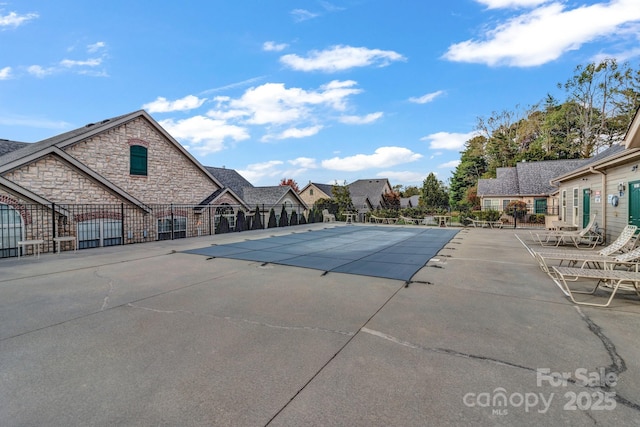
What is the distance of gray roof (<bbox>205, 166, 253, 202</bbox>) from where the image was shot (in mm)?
24217

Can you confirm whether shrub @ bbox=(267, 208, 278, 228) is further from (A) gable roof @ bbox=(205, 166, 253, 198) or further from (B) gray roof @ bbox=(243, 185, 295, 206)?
(A) gable roof @ bbox=(205, 166, 253, 198)

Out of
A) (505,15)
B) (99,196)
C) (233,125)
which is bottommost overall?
(99,196)

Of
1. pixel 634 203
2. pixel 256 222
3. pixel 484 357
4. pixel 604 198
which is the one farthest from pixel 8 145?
pixel 604 198

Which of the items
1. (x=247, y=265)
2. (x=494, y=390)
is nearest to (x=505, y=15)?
(x=247, y=265)

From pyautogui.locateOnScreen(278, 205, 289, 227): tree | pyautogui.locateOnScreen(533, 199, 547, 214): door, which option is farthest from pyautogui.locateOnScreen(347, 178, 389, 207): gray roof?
pyautogui.locateOnScreen(278, 205, 289, 227): tree

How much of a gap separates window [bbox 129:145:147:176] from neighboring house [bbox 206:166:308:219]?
751 centimetres

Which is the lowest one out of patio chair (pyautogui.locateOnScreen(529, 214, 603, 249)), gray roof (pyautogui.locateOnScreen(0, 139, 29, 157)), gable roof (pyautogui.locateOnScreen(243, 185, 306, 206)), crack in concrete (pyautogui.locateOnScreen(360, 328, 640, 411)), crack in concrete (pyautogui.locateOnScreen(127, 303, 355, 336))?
crack in concrete (pyautogui.locateOnScreen(360, 328, 640, 411))

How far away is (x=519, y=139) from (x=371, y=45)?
36541mm

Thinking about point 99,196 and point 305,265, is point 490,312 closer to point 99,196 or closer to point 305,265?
point 305,265

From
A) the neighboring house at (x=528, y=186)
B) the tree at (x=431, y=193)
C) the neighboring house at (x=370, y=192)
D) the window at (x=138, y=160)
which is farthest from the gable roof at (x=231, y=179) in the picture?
the tree at (x=431, y=193)

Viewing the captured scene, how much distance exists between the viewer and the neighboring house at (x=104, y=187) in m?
10.7

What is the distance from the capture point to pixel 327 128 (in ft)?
82.6

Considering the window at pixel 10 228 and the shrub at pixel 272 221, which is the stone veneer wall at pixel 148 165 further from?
the shrub at pixel 272 221

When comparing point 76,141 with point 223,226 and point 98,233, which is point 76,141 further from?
point 223,226
